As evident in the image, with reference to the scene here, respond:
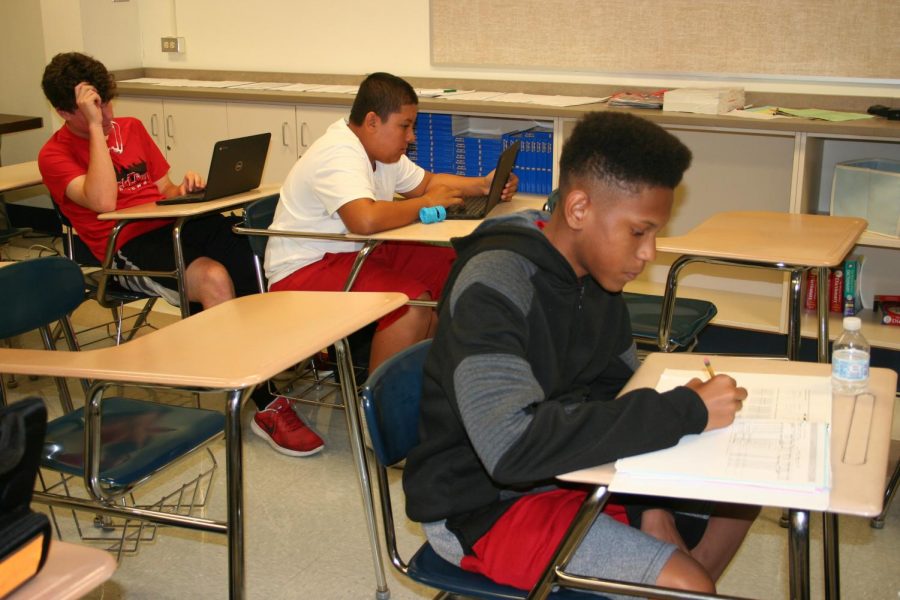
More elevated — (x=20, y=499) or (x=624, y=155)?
(x=624, y=155)

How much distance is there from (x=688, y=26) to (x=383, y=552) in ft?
8.20

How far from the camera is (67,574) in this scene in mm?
1164

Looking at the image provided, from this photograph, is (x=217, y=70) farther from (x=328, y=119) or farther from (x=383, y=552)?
(x=383, y=552)

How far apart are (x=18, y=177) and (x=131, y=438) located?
2.32 metres

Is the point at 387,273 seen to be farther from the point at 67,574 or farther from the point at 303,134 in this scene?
the point at 67,574

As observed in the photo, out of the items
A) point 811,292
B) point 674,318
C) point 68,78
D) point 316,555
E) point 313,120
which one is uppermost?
point 68,78

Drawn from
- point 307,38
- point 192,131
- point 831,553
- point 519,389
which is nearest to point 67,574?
point 519,389

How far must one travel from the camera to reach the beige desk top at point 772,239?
100 inches

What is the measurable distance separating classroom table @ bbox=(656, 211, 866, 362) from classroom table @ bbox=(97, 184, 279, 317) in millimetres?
1501

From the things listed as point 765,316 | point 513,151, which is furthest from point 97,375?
point 765,316

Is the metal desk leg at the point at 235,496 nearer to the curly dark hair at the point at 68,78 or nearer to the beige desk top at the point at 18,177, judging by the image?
the curly dark hair at the point at 68,78

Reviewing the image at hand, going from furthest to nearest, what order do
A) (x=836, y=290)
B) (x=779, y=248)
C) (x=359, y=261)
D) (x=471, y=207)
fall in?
1. (x=836, y=290)
2. (x=471, y=207)
3. (x=359, y=261)
4. (x=779, y=248)

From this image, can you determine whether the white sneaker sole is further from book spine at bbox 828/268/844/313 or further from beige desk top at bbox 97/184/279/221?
book spine at bbox 828/268/844/313

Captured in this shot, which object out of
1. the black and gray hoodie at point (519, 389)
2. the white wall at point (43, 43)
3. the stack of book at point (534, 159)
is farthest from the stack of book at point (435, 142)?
the black and gray hoodie at point (519, 389)
